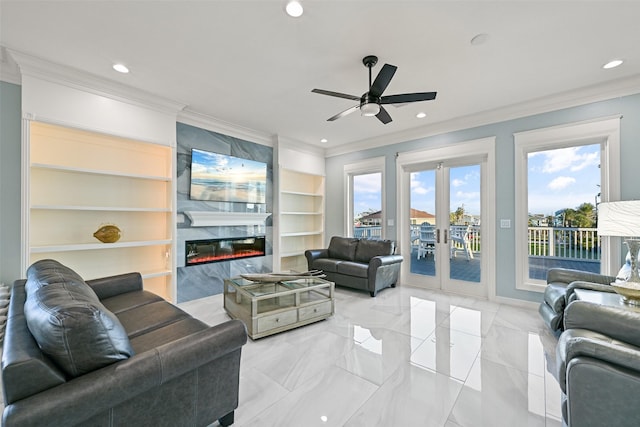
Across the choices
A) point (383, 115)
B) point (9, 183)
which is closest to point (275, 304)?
point (383, 115)

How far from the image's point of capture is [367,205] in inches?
220

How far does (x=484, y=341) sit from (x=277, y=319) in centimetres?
211

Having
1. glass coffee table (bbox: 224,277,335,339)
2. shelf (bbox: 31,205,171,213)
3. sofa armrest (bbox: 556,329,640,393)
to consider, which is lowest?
glass coffee table (bbox: 224,277,335,339)

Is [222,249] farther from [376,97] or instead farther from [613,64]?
[613,64]

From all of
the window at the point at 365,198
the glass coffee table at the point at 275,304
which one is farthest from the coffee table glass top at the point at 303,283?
the window at the point at 365,198

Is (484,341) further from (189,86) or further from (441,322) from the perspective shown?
(189,86)

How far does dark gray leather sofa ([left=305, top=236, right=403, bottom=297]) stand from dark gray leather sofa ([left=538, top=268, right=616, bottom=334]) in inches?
77.6

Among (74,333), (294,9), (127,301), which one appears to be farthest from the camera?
(127,301)

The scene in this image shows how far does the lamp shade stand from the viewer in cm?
199

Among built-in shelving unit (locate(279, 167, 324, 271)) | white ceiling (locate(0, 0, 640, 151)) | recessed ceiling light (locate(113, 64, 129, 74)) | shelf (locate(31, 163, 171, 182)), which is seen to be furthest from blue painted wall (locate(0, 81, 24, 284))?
built-in shelving unit (locate(279, 167, 324, 271))

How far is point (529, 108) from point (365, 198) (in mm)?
2966

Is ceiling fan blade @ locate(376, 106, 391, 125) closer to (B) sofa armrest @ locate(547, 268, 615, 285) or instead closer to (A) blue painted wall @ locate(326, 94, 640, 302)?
(A) blue painted wall @ locate(326, 94, 640, 302)

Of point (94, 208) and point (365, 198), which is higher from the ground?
point (365, 198)

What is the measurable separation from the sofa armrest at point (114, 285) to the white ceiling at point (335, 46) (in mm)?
2195
